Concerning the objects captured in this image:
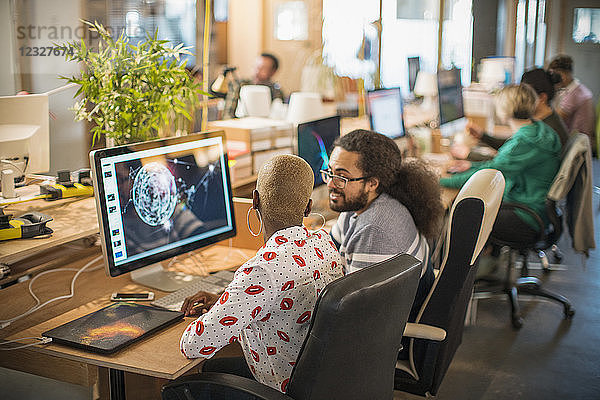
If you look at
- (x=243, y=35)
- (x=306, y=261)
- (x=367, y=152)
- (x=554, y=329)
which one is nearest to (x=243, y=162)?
(x=367, y=152)

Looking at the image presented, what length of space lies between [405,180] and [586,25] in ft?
24.9

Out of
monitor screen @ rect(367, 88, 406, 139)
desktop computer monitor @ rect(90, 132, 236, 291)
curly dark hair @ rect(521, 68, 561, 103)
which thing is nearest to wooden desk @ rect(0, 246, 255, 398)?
desktop computer monitor @ rect(90, 132, 236, 291)

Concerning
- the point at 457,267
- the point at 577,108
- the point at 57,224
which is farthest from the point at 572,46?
the point at 57,224

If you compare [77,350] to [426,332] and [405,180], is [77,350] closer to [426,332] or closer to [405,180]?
[426,332]

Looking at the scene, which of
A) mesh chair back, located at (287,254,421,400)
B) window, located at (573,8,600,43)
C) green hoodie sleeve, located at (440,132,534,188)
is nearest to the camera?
mesh chair back, located at (287,254,421,400)

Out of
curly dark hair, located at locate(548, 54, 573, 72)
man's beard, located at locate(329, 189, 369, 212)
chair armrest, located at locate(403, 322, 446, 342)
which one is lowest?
chair armrest, located at locate(403, 322, 446, 342)

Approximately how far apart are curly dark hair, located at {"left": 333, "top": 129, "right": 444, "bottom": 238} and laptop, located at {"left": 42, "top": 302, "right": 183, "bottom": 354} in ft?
2.71

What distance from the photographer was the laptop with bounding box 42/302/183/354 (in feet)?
5.86

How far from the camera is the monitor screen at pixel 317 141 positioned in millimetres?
2990

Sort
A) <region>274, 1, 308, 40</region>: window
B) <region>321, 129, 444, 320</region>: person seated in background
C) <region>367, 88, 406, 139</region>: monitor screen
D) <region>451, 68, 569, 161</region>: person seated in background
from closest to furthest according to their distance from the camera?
<region>321, 129, 444, 320</region>: person seated in background < <region>367, 88, 406, 139</region>: monitor screen < <region>451, 68, 569, 161</region>: person seated in background < <region>274, 1, 308, 40</region>: window

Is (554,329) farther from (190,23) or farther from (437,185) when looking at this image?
(190,23)

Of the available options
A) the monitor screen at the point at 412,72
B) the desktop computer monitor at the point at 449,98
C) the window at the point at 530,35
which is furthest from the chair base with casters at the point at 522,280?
the window at the point at 530,35

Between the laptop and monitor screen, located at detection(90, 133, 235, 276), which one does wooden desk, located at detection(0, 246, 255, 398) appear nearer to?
the laptop

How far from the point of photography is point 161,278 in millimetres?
2365
